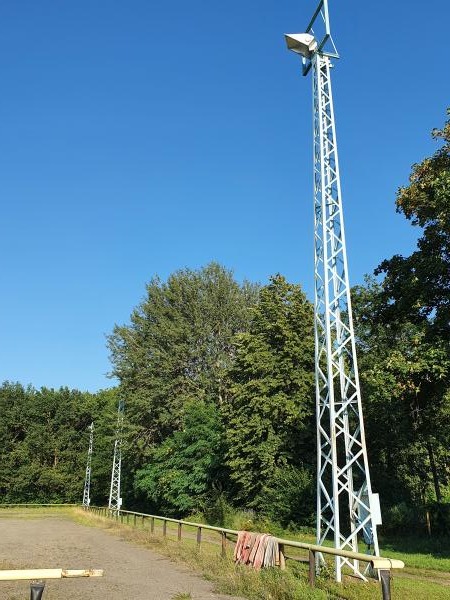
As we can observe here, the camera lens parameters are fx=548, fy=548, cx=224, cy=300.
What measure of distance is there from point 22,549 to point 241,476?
13.9 meters

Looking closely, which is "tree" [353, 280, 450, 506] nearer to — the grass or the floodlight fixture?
the grass

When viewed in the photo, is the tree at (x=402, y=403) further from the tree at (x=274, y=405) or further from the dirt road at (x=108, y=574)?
the dirt road at (x=108, y=574)

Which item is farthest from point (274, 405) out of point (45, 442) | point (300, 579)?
point (45, 442)

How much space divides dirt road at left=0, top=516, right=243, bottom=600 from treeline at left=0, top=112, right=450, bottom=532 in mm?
8112

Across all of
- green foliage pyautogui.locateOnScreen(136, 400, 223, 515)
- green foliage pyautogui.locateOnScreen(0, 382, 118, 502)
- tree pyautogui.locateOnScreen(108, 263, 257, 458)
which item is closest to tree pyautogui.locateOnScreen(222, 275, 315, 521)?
green foliage pyautogui.locateOnScreen(136, 400, 223, 515)

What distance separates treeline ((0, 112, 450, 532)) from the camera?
18.0m

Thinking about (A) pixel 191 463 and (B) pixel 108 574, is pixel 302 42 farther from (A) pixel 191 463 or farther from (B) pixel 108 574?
(A) pixel 191 463

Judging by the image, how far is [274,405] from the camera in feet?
92.6

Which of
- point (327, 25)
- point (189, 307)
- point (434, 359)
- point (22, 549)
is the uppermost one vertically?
point (189, 307)

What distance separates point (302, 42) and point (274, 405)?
1846 cm

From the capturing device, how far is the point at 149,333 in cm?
4297

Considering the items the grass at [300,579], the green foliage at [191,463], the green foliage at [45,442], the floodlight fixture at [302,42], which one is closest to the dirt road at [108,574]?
the grass at [300,579]

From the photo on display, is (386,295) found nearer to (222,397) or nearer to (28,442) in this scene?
(222,397)

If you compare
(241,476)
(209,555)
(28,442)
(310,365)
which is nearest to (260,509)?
(241,476)
